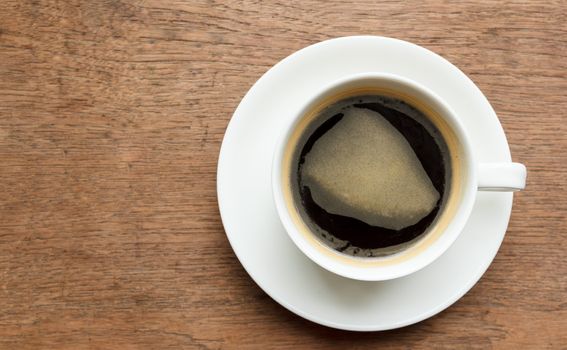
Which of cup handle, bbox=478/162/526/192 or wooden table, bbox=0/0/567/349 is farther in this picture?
wooden table, bbox=0/0/567/349

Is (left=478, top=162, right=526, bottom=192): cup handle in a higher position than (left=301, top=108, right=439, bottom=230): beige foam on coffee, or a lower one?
higher

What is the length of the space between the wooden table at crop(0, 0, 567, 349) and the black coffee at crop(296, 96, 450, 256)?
19 cm

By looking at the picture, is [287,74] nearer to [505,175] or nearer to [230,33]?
[230,33]

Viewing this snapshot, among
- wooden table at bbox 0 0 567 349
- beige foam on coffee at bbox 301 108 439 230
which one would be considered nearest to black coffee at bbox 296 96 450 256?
beige foam on coffee at bbox 301 108 439 230

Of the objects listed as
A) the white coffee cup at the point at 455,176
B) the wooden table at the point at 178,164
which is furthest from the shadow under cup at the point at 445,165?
the wooden table at the point at 178,164

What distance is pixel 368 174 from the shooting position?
1.17 m

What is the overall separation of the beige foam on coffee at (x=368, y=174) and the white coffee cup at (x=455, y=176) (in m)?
0.05

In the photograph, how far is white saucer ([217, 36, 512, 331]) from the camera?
1.17 meters

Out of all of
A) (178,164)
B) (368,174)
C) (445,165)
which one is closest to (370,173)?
(368,174)

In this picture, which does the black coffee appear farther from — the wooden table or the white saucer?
the wooden table

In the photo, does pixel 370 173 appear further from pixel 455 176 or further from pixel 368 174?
pixel 455 176

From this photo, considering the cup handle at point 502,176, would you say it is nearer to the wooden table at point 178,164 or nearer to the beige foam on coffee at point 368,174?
the beige foam on coffee at point 368,174

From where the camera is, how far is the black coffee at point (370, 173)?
1.17 meters

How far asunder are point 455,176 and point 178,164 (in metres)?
0.52
